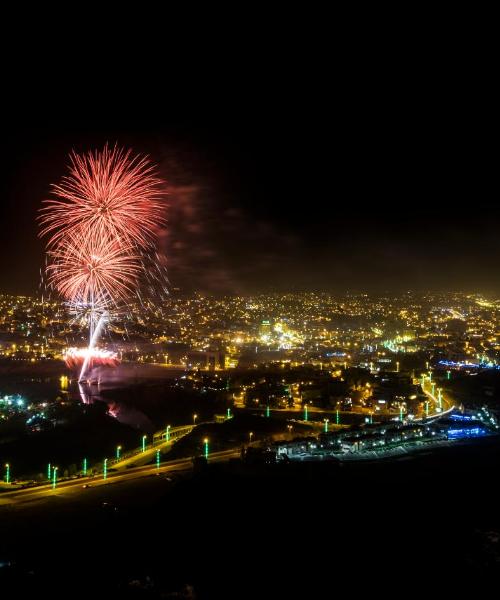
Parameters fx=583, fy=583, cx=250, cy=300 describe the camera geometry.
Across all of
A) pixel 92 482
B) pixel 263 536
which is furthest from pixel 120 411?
pixel 263 536

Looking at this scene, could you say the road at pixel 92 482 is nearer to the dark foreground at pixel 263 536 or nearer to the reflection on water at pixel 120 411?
the dark foreground at pixel 263 536

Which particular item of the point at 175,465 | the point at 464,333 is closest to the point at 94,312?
the point at 175,465

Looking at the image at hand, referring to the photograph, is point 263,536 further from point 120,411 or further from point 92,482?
point 120,411

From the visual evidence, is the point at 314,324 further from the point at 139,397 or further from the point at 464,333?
the point at 139,397

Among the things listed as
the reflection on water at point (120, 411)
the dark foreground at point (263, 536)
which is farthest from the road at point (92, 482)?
the reflection on water at point (120, 411)

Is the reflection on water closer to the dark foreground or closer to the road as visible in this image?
the road

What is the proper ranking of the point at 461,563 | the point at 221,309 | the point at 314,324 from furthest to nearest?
the point at 221,309 → the point at 314,324 → the point at 461,563
